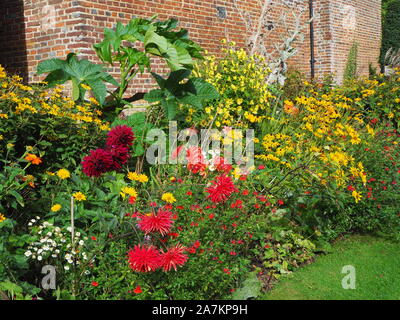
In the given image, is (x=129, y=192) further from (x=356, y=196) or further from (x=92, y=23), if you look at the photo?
(x=92, y=23)

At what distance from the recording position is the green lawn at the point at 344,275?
347 cm

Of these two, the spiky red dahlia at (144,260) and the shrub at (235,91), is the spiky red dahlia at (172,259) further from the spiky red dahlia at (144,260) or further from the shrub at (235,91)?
the shrub at (235,91)

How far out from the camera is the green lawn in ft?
11.4

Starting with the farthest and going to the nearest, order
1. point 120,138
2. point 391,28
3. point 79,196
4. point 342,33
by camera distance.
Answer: point 391,28, point 342,33, point 79,196, point 120,138

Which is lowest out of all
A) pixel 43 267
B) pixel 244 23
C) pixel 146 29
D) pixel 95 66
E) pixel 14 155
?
pixel 43 267

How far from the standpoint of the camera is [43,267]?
9.60ft

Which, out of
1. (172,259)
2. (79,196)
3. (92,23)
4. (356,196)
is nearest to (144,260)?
(172,259)

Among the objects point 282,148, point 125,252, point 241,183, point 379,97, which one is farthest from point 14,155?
point 379,97

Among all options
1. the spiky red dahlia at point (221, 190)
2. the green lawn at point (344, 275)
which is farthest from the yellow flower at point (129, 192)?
the green lawn at point (344, 275)

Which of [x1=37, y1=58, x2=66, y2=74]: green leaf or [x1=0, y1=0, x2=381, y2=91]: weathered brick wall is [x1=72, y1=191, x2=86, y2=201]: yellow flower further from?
[x1=0, y1=0, x2=381, y2=91]: weathered brick wall

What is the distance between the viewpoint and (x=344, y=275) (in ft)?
12.4
